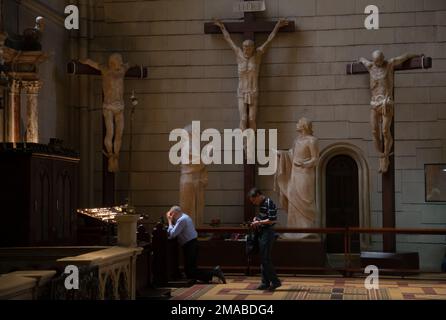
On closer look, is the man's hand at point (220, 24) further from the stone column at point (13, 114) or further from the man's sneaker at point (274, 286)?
the man's sneaker at point (274, 286)

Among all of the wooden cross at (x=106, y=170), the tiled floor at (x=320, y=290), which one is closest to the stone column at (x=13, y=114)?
the wooden cross at (x=106, y=170)

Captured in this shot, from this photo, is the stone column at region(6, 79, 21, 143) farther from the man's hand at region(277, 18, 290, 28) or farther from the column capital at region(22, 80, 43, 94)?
the man's hand at region(277, 18, 290, 28)

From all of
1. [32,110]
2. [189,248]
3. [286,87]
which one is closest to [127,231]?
[189,248]

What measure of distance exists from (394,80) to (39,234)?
6720mm

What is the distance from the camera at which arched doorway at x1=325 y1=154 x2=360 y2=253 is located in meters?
14.4

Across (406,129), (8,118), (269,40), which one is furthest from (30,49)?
(406,129)

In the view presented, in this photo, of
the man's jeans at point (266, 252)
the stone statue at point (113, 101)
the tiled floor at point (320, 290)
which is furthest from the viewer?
the stone statue at point (113, 101)

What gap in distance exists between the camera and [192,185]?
13.2 metres

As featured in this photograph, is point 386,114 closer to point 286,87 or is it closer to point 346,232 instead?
point 346,232

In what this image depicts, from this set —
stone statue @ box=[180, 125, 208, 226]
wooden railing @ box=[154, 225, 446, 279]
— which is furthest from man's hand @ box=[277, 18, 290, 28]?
wooden railing @ box=[154, 225, 446, 279]

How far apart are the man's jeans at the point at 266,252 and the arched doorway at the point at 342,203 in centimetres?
442

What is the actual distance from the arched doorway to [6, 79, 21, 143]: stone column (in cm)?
550

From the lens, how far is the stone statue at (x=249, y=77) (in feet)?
46.0

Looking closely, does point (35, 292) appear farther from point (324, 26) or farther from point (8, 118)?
point (324, 26)
